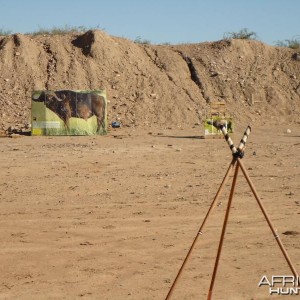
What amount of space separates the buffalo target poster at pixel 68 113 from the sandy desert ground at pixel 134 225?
8.69 metres

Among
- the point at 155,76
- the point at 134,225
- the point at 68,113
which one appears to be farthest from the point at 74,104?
the point at 134,225

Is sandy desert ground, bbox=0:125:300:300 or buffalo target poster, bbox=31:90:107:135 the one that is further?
buffalo target poster, bbox=31:90:107:135

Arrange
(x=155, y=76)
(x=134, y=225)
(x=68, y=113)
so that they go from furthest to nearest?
(x=155, y=76) < (x=68, y=113) < (x=134, y=225)

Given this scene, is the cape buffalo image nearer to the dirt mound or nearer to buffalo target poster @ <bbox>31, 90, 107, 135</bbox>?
buffalo target poster @ <bbox>31, 90, 107, 135</bbox>

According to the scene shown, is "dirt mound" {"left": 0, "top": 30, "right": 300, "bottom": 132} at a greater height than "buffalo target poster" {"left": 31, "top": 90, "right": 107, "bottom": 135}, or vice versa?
"dirt mound" {"left": 0, "top": 30, "right": 300, "bottom": 132}

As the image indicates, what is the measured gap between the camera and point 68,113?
92.7 feet

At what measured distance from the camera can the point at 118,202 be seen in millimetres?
11758

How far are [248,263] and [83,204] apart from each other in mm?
4387

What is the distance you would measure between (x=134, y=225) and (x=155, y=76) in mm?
27787

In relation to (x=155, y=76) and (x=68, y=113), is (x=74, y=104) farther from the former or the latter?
(x=155, y=76)

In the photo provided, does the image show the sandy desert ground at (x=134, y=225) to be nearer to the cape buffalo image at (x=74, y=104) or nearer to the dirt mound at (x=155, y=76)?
the cape buffalo image at (x=74, y=104)

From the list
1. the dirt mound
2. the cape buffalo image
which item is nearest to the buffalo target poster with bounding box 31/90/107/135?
the cape buffalo image

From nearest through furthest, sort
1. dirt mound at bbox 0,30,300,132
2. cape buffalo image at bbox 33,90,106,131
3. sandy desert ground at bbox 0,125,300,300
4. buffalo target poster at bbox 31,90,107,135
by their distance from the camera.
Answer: sandy desert ground at bbox 0,125,300,300
buffalo target poster at bbox 31,90,107,135
cape buffalo image at bbox 33,90,106,131
dirt mound at bbox 0,30,300,132

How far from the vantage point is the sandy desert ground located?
7.14 m
